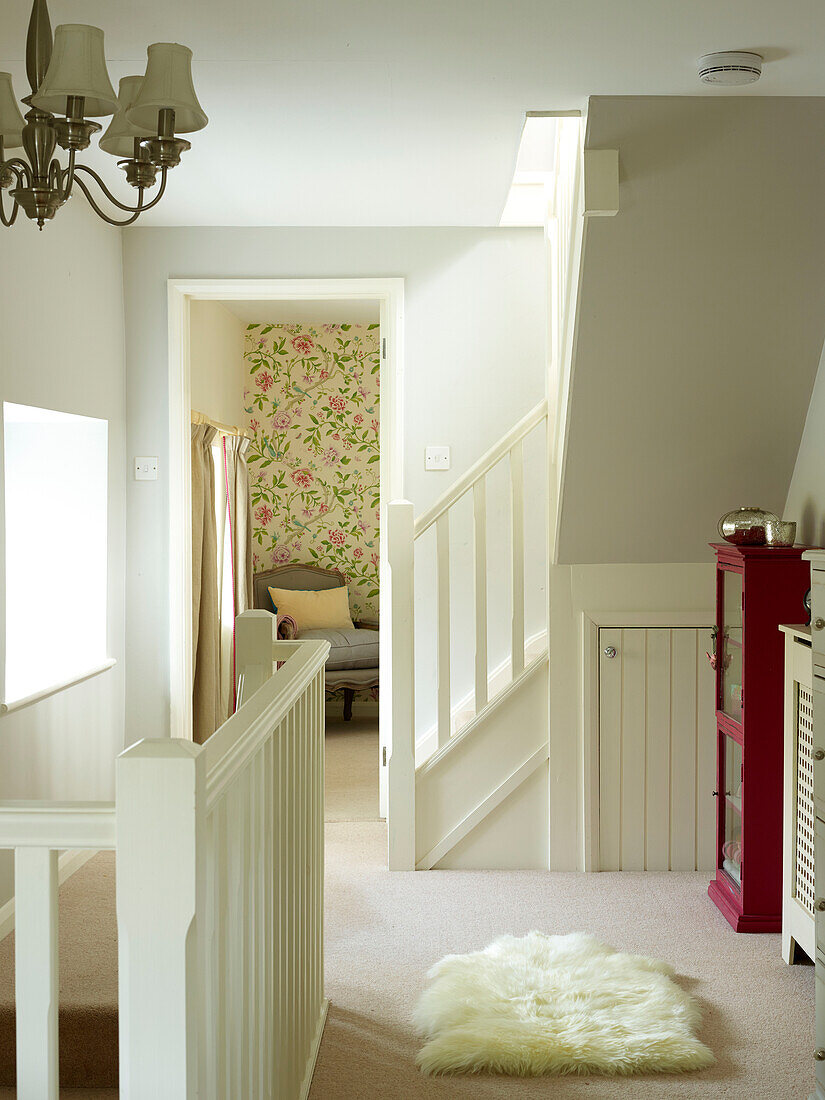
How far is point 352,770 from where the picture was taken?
517 cm

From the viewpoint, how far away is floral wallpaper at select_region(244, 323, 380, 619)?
6844 millimetres

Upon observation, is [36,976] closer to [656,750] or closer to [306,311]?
[656,750]

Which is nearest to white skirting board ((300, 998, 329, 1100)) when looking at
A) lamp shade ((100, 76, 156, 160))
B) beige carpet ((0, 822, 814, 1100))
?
beige carpet ((0, 822, 814, 1100))

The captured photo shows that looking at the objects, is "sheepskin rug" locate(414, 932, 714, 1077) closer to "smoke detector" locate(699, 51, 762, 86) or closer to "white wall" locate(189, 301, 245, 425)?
"smoke detector" locate(699, 51, 762, 86)

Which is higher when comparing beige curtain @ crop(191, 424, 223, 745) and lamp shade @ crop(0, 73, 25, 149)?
lamp shade @ crop(0, 73, 25, 149)

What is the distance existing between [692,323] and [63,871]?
267cm

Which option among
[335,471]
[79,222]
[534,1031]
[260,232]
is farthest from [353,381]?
[534,1031]

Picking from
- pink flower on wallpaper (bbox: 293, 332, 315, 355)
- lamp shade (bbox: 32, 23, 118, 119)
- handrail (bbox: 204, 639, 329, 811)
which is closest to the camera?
handrail (bbox: 204, 639, 329, 811)

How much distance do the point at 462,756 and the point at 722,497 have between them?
1278mm

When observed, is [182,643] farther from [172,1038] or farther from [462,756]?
[172,1038]

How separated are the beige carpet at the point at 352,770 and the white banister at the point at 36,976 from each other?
3191 mm

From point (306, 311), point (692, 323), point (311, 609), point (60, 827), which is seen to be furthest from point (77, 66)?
point (311, 609)

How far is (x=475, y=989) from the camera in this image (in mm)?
2672

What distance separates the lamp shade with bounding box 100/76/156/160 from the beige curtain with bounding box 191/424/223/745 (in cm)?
271
